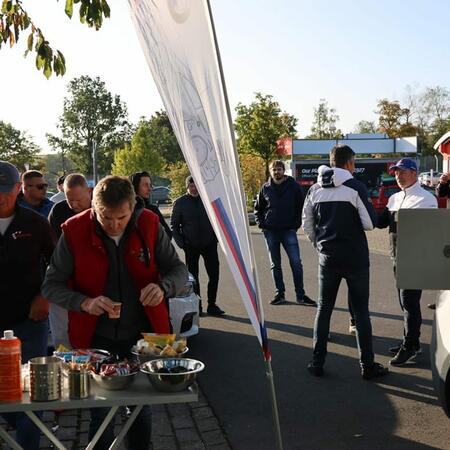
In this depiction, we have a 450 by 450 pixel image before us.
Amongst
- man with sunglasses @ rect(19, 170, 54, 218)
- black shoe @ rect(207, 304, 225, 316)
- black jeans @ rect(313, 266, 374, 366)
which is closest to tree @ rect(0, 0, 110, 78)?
man with sunglasses @ rect(19, 170, 54, 218)

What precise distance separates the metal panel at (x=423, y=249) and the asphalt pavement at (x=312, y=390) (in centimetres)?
181

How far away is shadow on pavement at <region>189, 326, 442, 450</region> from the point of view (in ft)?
15.6

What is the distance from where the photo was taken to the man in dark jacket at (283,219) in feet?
Result: 31.4

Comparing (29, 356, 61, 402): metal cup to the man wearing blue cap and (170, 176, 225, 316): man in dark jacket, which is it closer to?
the man wearing blue cap

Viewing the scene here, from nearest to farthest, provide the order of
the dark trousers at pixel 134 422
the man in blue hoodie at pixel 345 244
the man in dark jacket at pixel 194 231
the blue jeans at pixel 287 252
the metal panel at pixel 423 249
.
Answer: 1. the metal panel at pixel 423 249
2. the dark trousers at pixel 134 422
3. the man in blue hoodie at pixel 345 244
4. the man in dark jacket at pixel 194 231
5. the blue jeans at pixel 287 252

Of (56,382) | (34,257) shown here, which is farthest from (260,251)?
(56,382)

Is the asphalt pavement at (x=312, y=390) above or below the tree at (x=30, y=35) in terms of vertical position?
below

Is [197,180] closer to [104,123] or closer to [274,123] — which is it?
[274,123]

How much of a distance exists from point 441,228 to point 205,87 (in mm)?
1294

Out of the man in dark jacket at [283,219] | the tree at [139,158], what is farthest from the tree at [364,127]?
the man in dark jacket at [283,219]

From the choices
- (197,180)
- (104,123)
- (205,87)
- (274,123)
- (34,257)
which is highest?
(104,123)

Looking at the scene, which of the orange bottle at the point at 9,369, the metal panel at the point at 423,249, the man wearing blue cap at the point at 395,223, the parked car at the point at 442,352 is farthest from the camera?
the man wearing blue cap at the point at 395,223

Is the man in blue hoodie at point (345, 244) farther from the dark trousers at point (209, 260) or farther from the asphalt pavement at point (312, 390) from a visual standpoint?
the dark trousers at point (209, 260)

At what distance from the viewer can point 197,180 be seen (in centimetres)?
329
